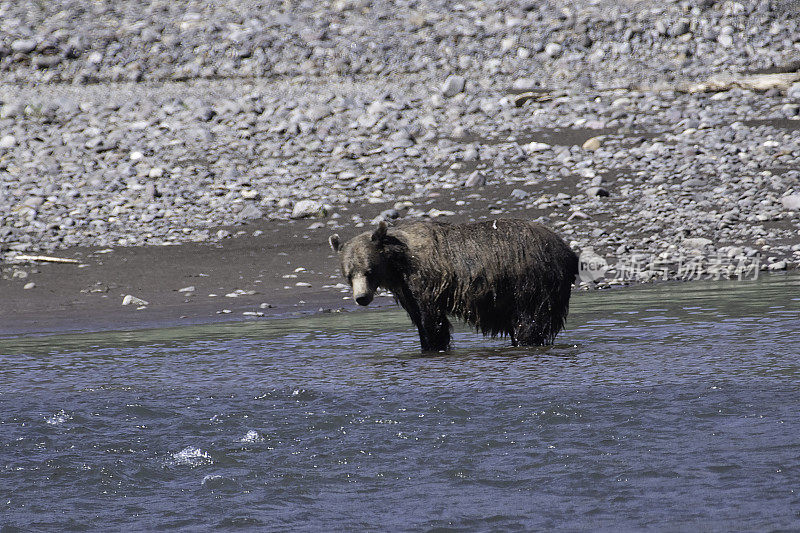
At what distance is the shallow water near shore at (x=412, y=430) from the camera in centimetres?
514

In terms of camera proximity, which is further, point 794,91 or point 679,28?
point 679,28

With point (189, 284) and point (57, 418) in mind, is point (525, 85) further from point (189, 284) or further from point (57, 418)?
point (57, 418)

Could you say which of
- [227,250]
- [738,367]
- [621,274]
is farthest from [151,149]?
[738,367]

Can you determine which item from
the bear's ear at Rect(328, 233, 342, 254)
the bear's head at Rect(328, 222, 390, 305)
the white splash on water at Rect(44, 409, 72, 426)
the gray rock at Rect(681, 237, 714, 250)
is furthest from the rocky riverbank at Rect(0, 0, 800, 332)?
the white splash on water at Rect(44, 409, 72, 426)

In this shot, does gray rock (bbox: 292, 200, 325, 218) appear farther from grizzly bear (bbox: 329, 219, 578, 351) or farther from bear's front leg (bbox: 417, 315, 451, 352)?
bear's front leg (bbox: 417, 315, 451, 352)

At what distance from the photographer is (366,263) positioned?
8.66 m

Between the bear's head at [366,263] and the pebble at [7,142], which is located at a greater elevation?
the pebble at [7,142]

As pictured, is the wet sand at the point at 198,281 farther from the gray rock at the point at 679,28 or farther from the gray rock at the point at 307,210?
the gray rock at the point at 679,28

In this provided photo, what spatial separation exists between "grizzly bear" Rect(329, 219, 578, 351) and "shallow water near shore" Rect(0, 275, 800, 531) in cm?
30

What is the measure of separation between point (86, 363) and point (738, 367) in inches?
205

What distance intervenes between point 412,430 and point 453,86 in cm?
1375

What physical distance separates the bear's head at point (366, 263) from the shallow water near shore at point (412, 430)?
58cm

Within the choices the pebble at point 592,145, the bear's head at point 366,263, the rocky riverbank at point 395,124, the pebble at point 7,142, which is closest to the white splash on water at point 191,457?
the bear's head at point 366,263

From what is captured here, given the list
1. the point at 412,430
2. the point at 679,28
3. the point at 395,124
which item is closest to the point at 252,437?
the point at 412,430
